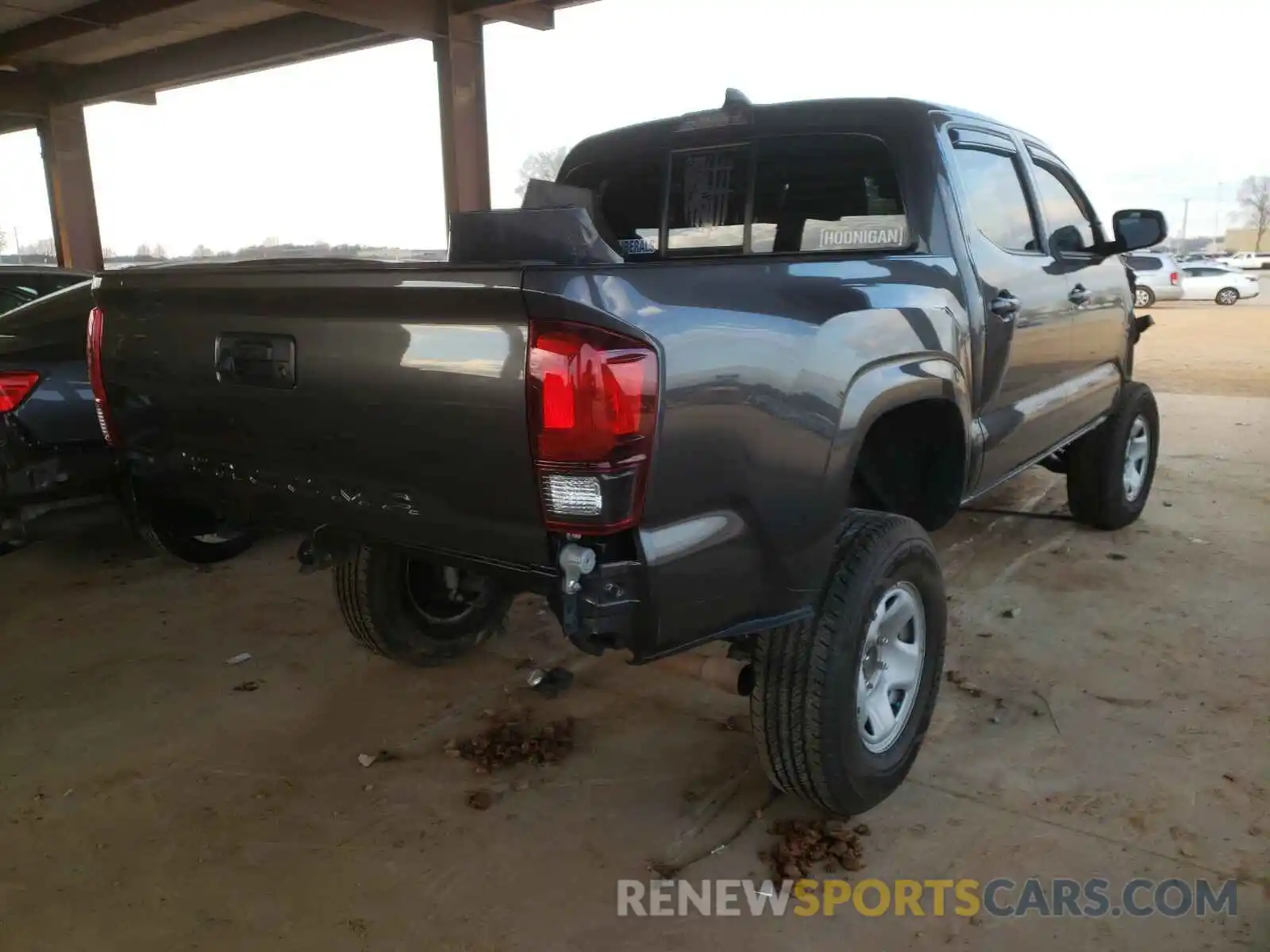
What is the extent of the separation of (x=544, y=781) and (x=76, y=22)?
42.1 feet

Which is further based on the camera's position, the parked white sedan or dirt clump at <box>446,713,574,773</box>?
the parked white sedan

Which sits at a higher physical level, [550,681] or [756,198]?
[756,198]

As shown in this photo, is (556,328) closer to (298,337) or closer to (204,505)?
(298,337)

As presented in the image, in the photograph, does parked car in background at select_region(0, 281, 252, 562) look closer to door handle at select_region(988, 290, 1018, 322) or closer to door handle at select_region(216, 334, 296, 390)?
door handle at select_region(216, 334, 296, 390)

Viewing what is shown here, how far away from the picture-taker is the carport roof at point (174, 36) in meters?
9.73

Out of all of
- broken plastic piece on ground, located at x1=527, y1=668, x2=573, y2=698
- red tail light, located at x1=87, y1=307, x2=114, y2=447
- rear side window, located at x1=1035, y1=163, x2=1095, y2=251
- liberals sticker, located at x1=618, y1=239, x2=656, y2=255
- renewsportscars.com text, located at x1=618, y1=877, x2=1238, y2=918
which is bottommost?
renewsportscars.com text, located at x1=618, y1=877, x2=1238, y2=918

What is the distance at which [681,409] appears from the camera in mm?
1942

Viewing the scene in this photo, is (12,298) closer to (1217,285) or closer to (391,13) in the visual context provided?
(391,13)

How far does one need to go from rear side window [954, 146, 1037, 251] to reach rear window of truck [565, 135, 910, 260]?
31 cm

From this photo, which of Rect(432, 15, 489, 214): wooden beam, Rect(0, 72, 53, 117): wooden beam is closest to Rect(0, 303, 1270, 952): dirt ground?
Rect(432, 15, 489, 214): wooden beam

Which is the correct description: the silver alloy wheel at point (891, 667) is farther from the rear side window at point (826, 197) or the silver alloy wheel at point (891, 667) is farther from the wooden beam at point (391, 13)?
the wooden beam at point (391, 13)

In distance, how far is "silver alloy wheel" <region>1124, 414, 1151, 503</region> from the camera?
5148mm

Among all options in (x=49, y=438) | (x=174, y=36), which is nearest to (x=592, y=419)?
(x=49, y=438)

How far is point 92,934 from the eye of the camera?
2279mm
